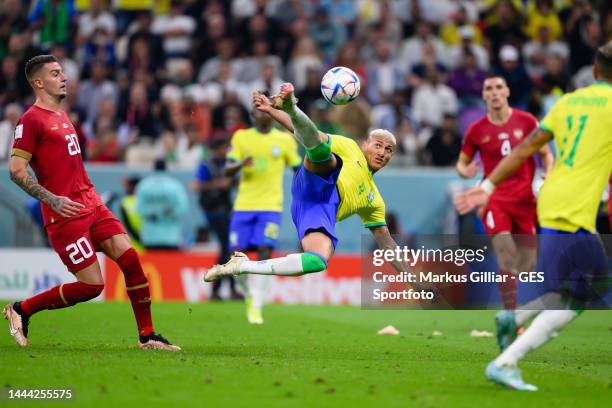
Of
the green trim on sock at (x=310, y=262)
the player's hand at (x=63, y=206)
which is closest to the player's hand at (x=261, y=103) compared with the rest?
the green trim on sock at (x=310, y=262)

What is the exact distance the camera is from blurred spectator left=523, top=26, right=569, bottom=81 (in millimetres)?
24312

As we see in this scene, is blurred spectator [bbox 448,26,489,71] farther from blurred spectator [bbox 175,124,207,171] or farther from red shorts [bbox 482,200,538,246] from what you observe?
red shorts [bbox 482,200,538,246]

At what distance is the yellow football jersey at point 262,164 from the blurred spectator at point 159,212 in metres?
4.17

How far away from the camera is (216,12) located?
80.7ft

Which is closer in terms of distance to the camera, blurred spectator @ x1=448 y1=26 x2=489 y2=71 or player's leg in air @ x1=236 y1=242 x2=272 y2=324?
player's leg in air @ x1=236 y1=242 x2=272 y2=324

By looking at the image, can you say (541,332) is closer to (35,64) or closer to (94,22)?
(35,64)

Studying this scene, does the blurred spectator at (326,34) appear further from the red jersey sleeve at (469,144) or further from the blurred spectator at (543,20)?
the red jersey sleeve at (469,144)

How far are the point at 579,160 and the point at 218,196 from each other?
12.1 metres

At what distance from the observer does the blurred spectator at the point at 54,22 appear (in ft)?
81.4

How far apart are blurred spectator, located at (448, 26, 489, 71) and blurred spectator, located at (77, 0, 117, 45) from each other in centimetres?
787

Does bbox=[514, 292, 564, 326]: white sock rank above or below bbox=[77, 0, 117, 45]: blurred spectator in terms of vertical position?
below

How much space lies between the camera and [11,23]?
2516 cm

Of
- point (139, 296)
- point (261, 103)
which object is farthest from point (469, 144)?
point (139, 296)

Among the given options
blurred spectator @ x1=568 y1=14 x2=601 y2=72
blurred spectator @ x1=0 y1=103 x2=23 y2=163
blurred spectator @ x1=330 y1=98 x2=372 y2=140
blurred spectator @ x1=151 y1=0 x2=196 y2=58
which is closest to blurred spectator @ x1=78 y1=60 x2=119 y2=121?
blurred spectator @ x1=151 y1=0 x2=196 y2=58
